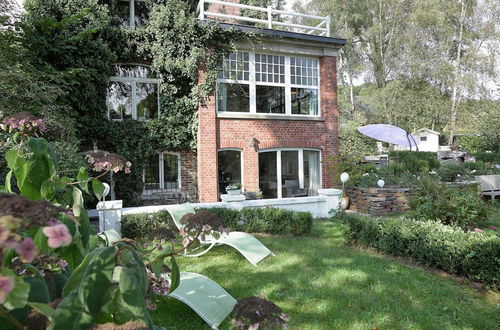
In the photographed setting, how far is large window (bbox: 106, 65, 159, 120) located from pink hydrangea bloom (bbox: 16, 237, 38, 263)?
35.7 ft

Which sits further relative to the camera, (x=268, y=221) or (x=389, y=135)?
(x=389, y=135)

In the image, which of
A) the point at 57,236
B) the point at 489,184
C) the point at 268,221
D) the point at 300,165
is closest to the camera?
the point at 57,236

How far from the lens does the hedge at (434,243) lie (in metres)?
4.16

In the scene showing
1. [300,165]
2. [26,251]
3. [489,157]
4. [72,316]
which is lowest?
[72,316]

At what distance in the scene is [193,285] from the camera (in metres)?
3.47

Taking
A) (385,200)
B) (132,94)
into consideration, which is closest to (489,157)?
(385,200)

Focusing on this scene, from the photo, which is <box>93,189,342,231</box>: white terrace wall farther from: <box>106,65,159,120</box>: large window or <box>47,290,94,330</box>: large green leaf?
<box>47,290,94,330</box>: large green leaf

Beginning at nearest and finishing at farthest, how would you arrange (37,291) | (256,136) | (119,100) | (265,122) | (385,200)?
(37,291) → (385,200) → (119,100) → (256,136) → (265,122)

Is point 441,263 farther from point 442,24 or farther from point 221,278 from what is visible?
point 442,24

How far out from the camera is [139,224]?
21.4 feet

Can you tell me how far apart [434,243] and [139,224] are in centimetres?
527

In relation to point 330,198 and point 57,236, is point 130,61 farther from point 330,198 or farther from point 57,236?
point 57,236

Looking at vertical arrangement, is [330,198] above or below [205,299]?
above

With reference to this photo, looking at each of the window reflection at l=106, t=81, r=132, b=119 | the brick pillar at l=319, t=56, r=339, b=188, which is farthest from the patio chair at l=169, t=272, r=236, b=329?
the brick pillar at l=319, t=56, r=339, b=188
